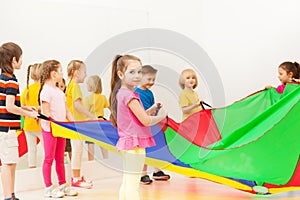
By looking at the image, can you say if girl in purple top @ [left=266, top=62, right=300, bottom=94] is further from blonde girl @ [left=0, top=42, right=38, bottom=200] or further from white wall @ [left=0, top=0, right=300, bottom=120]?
blonde girl @ [left=0, top=42, right=38, bottom=200]

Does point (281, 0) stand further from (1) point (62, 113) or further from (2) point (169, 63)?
(1) point (62, 113)

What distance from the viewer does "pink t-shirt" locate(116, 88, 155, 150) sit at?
2.40 metres

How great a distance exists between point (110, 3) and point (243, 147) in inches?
77.0

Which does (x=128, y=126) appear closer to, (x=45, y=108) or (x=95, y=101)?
(x=45, y=108)

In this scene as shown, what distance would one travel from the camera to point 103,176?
4004 millimetres

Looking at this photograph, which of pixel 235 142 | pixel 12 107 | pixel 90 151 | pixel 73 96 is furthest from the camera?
pixel 90 151

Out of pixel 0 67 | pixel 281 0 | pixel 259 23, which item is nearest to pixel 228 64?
pixel 259 23

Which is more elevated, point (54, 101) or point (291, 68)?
point (291, 68)

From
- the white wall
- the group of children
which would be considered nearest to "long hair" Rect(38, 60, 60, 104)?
→ the group of children

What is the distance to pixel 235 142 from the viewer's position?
9.84 feet

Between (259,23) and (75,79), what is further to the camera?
(259,23)

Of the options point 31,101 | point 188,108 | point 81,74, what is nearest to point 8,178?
point 31,101

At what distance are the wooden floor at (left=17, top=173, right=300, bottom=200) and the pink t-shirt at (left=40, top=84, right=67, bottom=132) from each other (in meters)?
0.54

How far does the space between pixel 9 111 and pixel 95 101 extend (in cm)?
101
